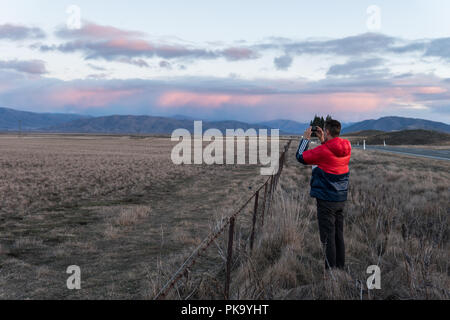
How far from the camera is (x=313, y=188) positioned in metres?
5.07

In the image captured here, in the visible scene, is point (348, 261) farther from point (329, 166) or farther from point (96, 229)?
point (96, 229)

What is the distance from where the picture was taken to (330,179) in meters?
4.87

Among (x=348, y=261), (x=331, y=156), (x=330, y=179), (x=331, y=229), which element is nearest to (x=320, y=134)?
(x=331, y=156)

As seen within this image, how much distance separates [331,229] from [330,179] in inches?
28.1

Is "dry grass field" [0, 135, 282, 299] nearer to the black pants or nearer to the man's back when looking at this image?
the black pants

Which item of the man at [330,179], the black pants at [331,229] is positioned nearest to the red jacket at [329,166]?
the man at [330,179]

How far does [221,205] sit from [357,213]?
515 centimetres

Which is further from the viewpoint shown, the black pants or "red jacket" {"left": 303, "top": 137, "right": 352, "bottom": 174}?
the black pants

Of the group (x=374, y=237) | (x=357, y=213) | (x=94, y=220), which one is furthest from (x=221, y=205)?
(x=374, y=237)

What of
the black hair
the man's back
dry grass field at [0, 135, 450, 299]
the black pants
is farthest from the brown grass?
the black hair

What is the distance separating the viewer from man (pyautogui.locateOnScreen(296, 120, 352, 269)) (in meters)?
4.73

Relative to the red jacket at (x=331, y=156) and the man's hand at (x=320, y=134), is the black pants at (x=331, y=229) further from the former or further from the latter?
the man's hand at (x=320, y=134)

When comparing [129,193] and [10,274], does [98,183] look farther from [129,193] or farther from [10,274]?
[10,274]

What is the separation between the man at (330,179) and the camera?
4734 mm
